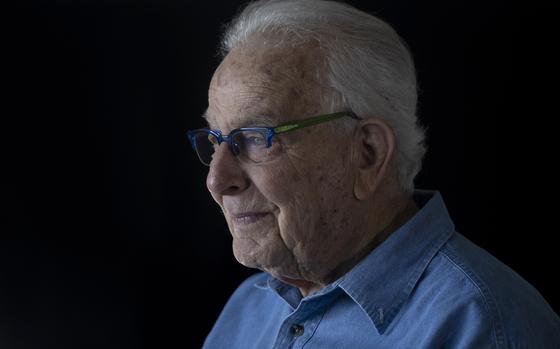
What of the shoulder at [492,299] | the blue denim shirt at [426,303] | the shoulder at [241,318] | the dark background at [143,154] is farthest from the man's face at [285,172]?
Result: the dark background at [143,154]

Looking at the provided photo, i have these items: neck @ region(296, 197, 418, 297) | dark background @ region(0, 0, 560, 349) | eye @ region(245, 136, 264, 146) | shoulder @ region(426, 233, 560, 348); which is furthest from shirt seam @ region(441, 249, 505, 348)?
dark background @ region(0, 0, 560, 349)

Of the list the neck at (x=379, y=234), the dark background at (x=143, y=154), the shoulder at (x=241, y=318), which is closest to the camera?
the neck at (x=379, y=234)

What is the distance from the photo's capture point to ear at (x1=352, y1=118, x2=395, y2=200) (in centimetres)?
167

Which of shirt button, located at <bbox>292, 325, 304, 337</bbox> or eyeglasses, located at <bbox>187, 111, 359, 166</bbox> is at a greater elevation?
eyeglasses, located at <bbox>187, 111, 359, 166</bbox>

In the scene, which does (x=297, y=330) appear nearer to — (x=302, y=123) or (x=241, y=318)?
(x=241, y=318)

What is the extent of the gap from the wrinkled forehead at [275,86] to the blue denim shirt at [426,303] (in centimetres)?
41

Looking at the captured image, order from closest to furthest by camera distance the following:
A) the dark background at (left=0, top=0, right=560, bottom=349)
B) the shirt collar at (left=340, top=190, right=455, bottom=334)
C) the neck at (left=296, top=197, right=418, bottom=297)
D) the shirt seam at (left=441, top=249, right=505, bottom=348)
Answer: the shirt seam at (left=441, top=249, right=505, bottom=348), the shirt collar at (left=340, top=190, right=455, bottom=334), the neck at (left=296, top=197, right=418, bottom=297), the dark background at (left=0, top=0, right=560, bottom=349)

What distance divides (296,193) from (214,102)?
32cm

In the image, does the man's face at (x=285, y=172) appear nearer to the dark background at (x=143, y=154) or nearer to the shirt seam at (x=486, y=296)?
the shirt seam at (x=486, y=296)

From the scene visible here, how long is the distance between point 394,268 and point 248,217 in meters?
Result: 0.38

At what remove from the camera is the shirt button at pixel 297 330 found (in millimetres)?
1754

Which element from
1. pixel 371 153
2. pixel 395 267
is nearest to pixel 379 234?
pixel 395 267

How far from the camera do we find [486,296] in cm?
150

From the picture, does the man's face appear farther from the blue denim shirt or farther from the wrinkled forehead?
the blue denim shirt
